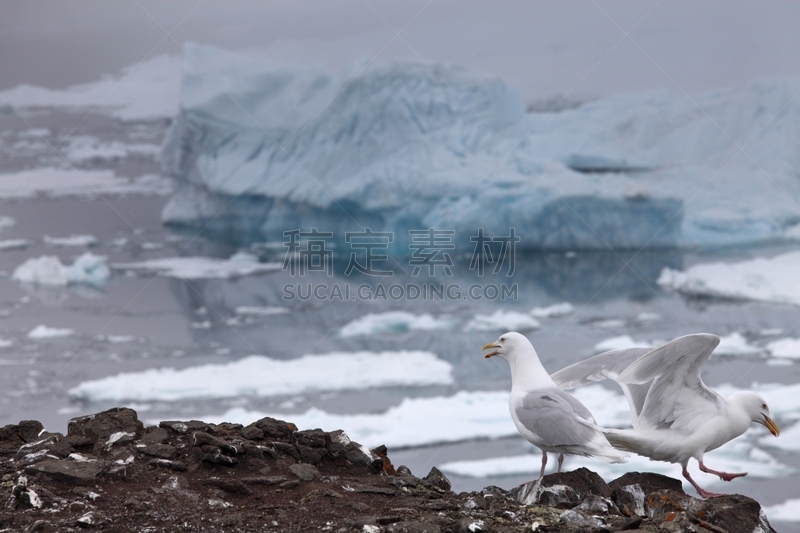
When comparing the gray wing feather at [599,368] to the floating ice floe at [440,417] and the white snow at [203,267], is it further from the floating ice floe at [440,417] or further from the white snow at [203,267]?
the white snow at [203,267]

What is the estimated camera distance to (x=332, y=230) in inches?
536

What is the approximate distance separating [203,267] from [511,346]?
10.7 meters

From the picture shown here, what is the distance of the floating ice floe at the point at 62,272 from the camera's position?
1348 cm

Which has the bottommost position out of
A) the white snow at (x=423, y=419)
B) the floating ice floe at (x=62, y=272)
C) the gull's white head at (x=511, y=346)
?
the white snow at (x=423, y=419)

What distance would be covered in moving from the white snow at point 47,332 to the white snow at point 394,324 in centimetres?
433

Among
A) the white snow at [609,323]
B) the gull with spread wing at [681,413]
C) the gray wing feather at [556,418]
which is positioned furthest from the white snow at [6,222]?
the gull with spread wing at [681,413]

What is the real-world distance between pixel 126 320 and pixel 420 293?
476 centimetres

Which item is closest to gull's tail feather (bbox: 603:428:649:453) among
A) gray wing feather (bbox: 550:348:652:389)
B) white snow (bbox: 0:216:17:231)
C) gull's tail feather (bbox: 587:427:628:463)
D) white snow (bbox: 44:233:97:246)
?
gull's tail feather (bbox: 587:427:628:463)

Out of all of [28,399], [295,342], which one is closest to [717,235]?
[295,342]

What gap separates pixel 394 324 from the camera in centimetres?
1317

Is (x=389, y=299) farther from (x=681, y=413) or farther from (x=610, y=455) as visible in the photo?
(x=610, y=455)

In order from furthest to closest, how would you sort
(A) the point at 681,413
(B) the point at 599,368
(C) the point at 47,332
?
1. (C) the point at 47,332
2. (B) the point at 599,368
3. (A) the point at 681,413

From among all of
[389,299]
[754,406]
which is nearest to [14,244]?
[389,299]

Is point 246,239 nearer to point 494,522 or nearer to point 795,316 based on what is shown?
point 795,316
